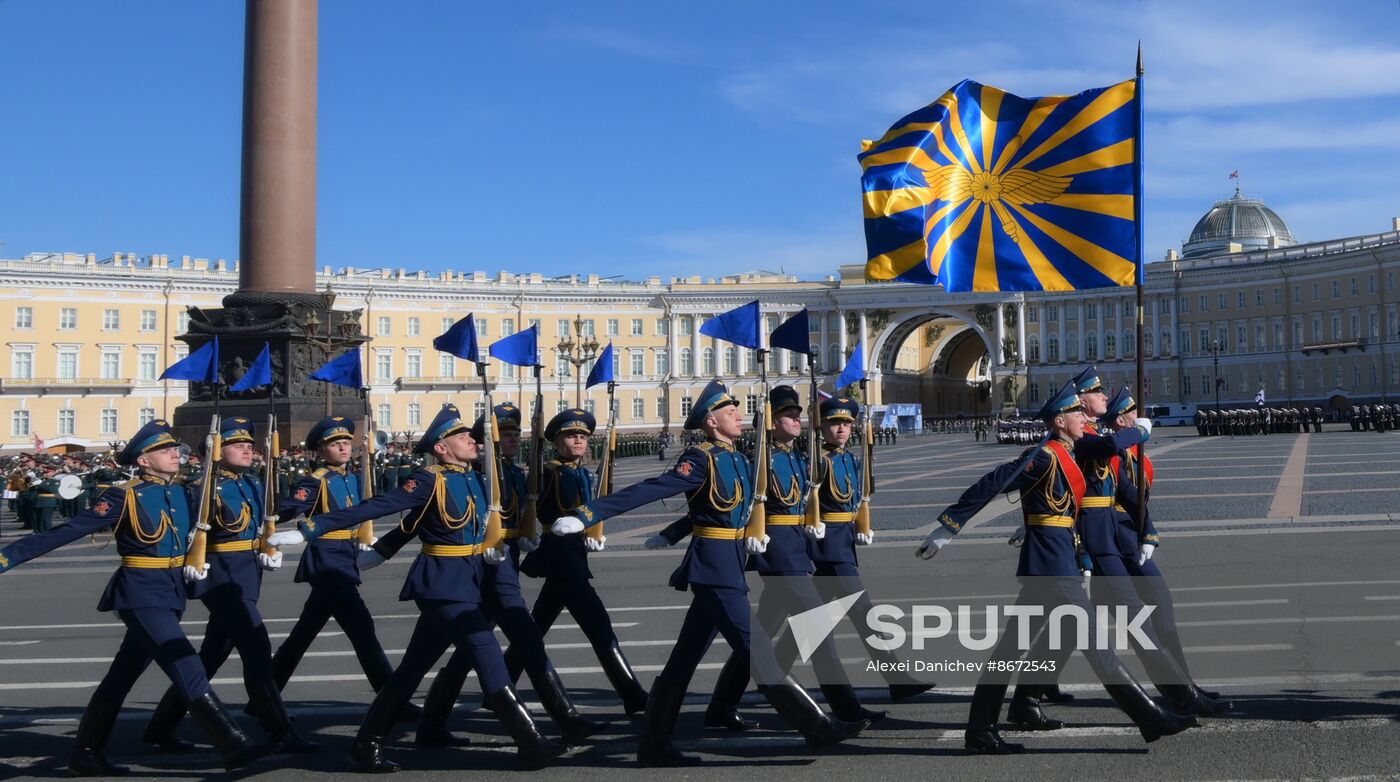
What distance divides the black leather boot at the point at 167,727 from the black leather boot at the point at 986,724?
3.97 metres

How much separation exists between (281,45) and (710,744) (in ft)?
67.3

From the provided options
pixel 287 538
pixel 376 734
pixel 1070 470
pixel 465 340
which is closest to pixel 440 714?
pixel 376 734

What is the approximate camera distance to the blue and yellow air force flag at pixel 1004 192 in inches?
342

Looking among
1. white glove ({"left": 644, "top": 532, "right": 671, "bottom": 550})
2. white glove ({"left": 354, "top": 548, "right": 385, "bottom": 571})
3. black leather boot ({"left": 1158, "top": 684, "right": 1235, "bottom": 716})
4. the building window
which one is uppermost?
the building window

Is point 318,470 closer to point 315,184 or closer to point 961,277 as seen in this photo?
point 961,277

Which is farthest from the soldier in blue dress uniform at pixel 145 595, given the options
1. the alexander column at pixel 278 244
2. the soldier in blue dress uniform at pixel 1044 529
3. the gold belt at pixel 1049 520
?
the alexander column at pixel 278 244

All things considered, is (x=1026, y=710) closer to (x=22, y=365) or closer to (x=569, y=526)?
(x=569, y=526)

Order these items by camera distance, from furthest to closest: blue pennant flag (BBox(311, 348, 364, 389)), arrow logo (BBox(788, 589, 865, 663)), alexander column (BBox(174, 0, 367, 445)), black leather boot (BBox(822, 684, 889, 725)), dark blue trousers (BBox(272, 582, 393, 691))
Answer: alexander column (BBox(174, 0, 367, 445))
blue pennant flag (BBox(311, 348, 364, 389))
dark blue trousers (BBox(272, 582, 393, 691))
arrow logo (BBox(788, 589, 865, 663))
black leather boot (BBox(822, 684, 889, 725))

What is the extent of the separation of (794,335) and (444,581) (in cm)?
290

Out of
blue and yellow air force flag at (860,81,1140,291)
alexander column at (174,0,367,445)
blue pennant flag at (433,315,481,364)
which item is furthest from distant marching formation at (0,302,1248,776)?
alexander column at (174,0,367,445)

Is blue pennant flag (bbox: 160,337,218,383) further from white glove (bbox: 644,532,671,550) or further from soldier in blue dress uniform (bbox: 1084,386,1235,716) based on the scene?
soldier in blue dress uniform (bbox: 1084,386,1235,716)

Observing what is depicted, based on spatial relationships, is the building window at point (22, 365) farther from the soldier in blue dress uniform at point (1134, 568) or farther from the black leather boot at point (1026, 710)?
the black leather boot at point (1026, 710)

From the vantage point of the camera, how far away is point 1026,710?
6.64m

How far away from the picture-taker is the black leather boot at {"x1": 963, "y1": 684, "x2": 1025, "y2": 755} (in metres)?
6.23
